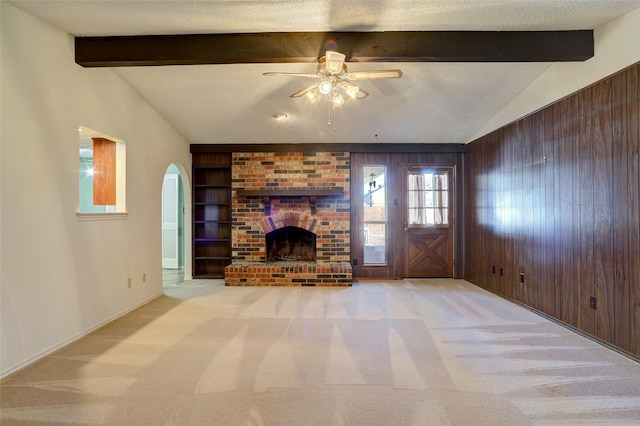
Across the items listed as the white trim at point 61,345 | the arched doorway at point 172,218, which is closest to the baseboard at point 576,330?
the white trim at point 61,345

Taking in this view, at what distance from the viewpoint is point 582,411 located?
192 cm

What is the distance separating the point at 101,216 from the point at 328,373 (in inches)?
112

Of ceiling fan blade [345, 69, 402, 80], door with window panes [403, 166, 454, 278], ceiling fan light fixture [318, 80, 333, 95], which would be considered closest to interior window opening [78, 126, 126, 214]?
ceiling fan light fixture [318, 80, 333, 95]

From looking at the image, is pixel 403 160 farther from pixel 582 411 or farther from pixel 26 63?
pixel 26 63

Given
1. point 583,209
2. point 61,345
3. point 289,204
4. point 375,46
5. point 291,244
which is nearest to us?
point 61,345

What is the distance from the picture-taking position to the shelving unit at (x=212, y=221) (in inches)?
232

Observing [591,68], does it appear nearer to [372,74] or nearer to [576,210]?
[576,210]

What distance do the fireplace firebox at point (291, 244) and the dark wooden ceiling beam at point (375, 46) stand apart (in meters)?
3.47

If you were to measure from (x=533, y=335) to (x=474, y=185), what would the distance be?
2784 millimetres

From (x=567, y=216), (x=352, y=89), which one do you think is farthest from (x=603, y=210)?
(x=352, y=89)

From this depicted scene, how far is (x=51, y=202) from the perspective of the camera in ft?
9.14

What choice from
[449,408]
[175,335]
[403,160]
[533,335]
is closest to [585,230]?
[533,335]

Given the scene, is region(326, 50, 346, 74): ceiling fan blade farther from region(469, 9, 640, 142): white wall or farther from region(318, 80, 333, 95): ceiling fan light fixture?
region(469, 9, 640, 142): white wall

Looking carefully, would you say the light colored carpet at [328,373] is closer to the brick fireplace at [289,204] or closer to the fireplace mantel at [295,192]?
the brick fireplace at [289,204]
